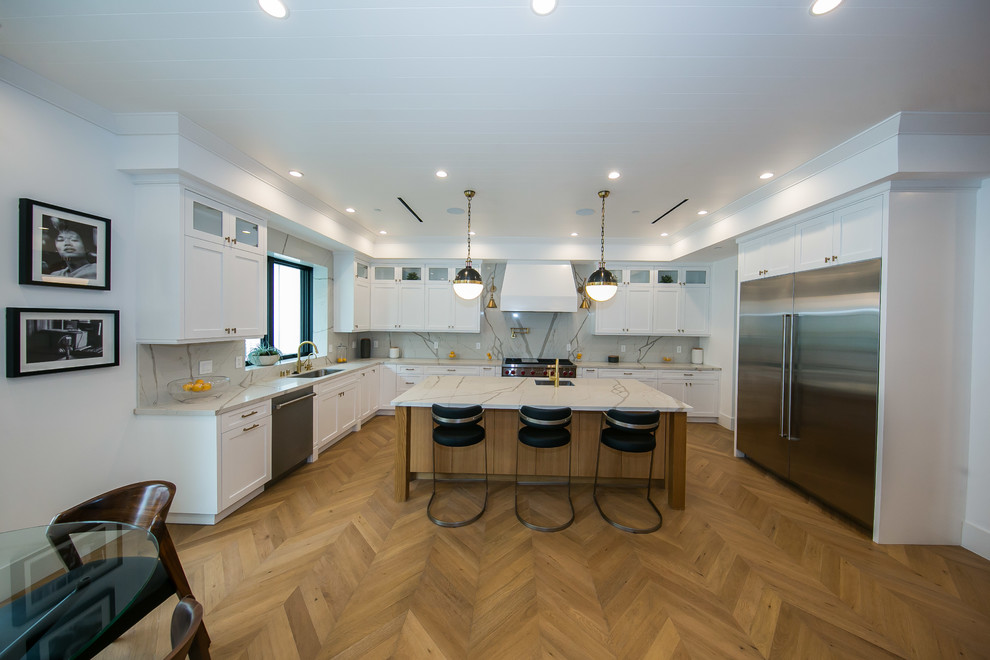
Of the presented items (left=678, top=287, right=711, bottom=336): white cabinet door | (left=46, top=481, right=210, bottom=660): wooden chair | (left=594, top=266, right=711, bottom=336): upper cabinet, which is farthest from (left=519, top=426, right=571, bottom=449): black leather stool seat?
(left=678, top=287, right=711, bottom=336): white cabinet door

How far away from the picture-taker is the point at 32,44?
1616 mm

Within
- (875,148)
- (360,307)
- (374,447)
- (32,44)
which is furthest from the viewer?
(360,307)

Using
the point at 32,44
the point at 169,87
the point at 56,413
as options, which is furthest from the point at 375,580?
the point at 32,44

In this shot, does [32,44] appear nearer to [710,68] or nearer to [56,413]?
[56,413]

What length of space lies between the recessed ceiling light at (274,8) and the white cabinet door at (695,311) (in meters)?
5.43

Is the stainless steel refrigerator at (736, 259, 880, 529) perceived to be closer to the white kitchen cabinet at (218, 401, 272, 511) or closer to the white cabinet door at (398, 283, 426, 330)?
the white cabinet door at (398, 283, 426, 330)

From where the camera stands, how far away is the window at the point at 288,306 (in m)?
4.03

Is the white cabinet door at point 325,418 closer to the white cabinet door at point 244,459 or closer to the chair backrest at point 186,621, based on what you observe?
the white cabinet door at point 244,459

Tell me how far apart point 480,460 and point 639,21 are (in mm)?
3175

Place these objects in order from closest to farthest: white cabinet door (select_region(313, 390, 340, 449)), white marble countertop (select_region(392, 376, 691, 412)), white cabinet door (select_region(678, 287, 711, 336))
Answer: white marble countertop (select_region(392, 376, 691, 412)), white cabinet door (select_region(313, 390, 340, 449)), white cabinet door (select_region(678, 287, 711, 336))

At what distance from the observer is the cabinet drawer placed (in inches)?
97.0

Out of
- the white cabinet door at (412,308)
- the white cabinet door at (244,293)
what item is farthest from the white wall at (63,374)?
the white cabinet door at (412,308)

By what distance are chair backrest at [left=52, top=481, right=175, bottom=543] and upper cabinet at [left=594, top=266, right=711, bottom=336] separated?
16.5 feet

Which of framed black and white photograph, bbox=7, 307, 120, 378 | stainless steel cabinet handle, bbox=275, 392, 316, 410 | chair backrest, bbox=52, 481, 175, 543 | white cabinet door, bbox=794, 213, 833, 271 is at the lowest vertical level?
chair backrest, bbox=52, 481, 175, 543
